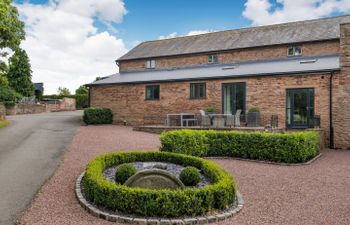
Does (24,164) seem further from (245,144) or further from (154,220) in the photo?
(245,144)

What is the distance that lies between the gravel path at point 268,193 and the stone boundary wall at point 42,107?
886 inches

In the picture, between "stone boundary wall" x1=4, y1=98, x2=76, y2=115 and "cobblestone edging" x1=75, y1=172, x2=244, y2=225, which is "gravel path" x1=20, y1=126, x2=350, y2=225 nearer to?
"cobblestone edging" x1=75, y1=172, x2=244, y2=225

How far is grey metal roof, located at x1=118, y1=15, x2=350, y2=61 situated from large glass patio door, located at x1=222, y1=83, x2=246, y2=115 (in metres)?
6.70

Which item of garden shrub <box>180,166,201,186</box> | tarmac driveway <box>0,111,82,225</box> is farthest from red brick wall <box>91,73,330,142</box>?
garden shrub <box>180,166,201,186</box>

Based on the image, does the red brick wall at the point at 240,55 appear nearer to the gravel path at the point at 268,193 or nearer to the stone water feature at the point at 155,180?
the gravel path at the point at 268,193

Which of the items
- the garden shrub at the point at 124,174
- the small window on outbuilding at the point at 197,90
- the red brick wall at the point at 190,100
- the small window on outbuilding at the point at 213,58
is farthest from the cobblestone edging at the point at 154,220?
the small window on outbuilding at the point at 213,58

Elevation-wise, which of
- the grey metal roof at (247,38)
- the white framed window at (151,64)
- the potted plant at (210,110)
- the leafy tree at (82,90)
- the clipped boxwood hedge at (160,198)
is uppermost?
the grey metal roof at (247,38)

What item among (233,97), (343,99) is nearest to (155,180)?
(343,99)

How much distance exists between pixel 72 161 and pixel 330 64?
49.1 ft

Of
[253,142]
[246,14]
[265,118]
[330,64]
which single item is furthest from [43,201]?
[246,14]

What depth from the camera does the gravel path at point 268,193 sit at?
578cm

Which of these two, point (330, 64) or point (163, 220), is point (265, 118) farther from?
point (163, 220)

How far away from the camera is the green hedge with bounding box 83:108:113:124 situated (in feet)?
68.9

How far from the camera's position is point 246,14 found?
26562 mm
